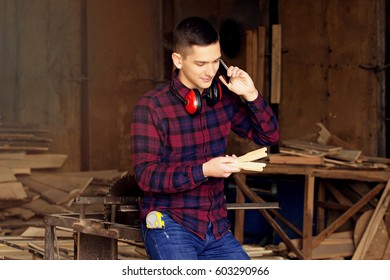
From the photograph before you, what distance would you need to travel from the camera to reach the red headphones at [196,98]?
14.7 ft

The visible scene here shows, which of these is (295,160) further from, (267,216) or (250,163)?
(250,163)

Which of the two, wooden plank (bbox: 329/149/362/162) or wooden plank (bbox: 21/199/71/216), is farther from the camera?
wooden plank (bbox: 21/199/71/216)

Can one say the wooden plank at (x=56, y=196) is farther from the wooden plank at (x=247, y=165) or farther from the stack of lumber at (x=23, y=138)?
the wooden plank at (x=247, y=165)

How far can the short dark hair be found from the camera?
4.46 m

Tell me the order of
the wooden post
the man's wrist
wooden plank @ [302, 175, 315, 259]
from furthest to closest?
1. the wooden post
2. wooden plank @ [302, 175, 315, 259]
3. the man's wrist

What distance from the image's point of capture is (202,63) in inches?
176

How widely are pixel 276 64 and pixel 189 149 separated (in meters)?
5.92

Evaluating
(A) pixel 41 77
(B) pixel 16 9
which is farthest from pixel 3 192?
(B) pixel 16 9

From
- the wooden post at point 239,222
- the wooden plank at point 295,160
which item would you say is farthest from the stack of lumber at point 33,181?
the wooden plank at point 295,160

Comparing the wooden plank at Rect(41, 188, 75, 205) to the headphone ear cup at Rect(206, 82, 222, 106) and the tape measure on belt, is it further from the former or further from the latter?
the tape measure on belt

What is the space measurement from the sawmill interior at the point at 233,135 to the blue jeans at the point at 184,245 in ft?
8.00

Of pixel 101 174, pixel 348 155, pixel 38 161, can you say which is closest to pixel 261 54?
pixel 348 155

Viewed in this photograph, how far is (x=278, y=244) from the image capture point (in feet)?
29.9

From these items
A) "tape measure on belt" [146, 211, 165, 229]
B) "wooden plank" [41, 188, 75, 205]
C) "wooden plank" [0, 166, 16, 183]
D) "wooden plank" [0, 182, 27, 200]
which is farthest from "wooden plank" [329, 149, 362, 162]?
"tape measure on belt" [146, 211, 165, 229]
